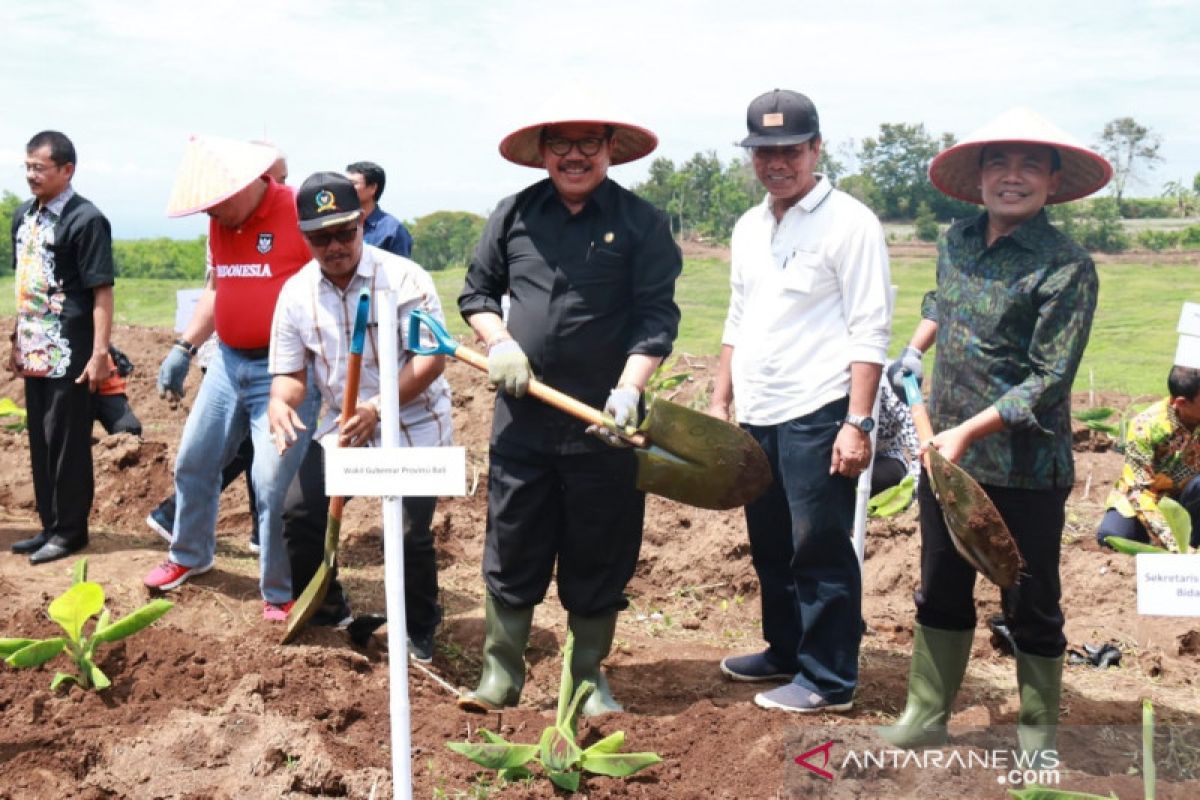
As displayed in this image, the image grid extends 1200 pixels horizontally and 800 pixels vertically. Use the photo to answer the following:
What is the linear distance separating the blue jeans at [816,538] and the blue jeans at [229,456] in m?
1.58

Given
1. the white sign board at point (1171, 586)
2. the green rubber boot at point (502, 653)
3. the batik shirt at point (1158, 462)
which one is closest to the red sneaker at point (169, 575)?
the green rubber boot at point (502, 653)

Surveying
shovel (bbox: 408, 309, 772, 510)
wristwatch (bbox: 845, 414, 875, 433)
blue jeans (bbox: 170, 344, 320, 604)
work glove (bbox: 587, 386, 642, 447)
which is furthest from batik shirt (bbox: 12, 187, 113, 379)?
wristwatch (bbox: 845, 414, 875, 433)

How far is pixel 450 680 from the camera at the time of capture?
4.34 m

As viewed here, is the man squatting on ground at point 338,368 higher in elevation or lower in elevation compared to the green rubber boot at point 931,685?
higher

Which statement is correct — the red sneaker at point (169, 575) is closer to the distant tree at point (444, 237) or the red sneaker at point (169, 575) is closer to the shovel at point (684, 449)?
the shovel at point (684, 449)

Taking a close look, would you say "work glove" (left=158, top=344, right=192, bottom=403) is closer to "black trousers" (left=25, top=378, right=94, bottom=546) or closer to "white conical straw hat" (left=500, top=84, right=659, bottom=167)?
"black trousers" (left=25, top=378, right=94, bottom=546)

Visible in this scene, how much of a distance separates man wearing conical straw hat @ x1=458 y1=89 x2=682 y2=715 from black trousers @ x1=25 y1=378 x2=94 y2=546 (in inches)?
102

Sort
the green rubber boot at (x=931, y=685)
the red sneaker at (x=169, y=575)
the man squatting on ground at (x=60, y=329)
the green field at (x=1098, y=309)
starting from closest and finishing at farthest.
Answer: the green rubber boot at (x=931, y=685), the red sneaker at (x=169, y=575), the man squatting on ground at (x=60, y=329), the green field at (x=1098, y=309)

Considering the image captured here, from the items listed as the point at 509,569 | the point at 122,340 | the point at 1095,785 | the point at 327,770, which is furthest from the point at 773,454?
the point at 122,340

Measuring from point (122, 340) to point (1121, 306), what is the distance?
973 centimetres

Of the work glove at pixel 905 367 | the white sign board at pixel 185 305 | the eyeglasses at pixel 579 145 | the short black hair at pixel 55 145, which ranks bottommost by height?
the work glove at pixel 905 367

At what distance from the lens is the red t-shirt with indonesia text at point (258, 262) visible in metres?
4.49

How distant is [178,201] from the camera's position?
4.43 meters

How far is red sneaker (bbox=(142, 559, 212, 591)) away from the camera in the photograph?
4.92 meters
